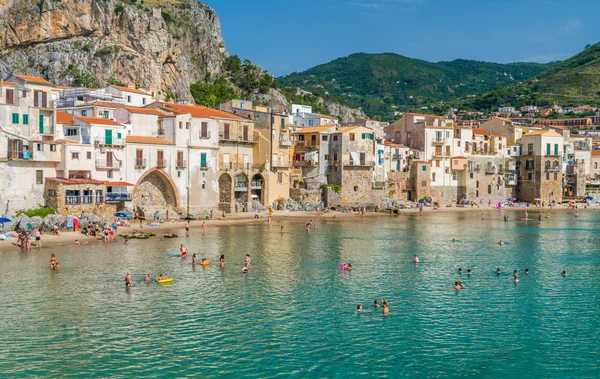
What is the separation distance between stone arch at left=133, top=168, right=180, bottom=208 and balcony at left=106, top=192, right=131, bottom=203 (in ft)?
8.09

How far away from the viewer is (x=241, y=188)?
72.9 metres

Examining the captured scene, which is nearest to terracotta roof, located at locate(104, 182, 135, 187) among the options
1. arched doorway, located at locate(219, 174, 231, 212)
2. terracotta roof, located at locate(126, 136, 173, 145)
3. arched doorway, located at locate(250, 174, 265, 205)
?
terracotta roof, located at locate(126, 136, 173, 145)

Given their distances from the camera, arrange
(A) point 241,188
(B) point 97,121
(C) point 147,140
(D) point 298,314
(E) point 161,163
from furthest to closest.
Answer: (A) point 241,188, (E) point 161,163, (C) point 147,140, (B) point 97,121, (D) point 298,314

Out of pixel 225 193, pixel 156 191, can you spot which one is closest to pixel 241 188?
pixel 225 193

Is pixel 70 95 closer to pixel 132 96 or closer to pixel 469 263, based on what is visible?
pixel 132 96

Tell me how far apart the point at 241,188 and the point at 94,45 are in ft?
160

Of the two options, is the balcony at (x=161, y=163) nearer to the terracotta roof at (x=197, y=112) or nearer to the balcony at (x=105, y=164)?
the balcony at (x=105, y=164)

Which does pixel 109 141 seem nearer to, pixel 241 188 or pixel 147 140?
pixel 147 140

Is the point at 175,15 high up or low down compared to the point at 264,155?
up

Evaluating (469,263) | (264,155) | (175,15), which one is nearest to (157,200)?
(264,155)

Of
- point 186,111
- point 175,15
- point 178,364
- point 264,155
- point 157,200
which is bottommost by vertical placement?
point 178,364

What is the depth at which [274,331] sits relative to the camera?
89.6 feet

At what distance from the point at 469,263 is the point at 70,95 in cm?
5391

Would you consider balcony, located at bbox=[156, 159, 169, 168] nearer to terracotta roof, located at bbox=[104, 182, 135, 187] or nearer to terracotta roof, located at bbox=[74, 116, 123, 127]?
terracotta roof, located at bbox=[104, 182, 135, 187]
